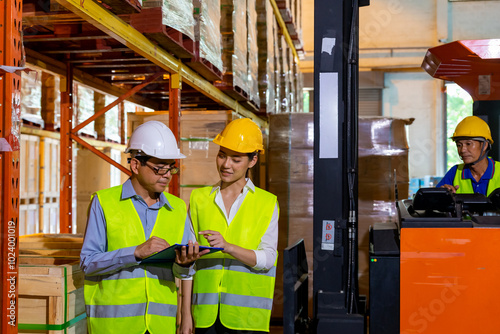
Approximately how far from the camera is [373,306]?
9.05 ft

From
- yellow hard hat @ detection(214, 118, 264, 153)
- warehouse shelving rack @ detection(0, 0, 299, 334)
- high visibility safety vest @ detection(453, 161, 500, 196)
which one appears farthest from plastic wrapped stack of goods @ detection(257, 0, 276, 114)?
yellow hard hat @ detection(214, 118, 264, 153)

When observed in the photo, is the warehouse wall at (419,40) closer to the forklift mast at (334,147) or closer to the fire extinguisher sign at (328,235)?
the forklift mast at (334,147)

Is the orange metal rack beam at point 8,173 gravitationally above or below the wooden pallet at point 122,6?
below

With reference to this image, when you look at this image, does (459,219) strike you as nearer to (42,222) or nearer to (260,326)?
(260,326)

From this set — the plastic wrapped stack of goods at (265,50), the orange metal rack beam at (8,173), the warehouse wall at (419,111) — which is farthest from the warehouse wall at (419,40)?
the orange metal rack beam at (8,173)

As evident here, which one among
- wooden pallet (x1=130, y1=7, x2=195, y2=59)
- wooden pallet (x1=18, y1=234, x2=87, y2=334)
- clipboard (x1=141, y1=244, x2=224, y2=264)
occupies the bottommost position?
wooden pallet (x1=18, y1=234, x2=87, y2=334)

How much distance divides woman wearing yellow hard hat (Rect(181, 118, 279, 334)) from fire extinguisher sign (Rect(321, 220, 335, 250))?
0.49 metres

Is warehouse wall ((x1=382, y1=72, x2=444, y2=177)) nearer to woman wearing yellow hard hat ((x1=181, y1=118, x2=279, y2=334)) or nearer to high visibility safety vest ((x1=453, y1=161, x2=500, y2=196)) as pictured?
high visibility safety vest ((x1=453, y1=161, x2=500, y2=196))

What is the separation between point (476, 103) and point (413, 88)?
1117cm

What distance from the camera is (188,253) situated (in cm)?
237

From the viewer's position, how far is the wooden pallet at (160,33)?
13.6ft

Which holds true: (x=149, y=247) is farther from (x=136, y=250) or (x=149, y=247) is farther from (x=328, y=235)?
(x=328, y=235)

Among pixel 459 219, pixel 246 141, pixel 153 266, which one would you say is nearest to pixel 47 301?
pixel 153 266

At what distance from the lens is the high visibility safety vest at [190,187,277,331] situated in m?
2.66
